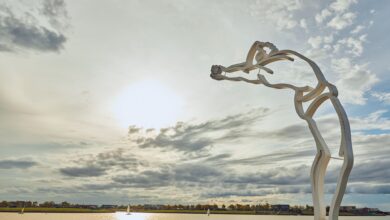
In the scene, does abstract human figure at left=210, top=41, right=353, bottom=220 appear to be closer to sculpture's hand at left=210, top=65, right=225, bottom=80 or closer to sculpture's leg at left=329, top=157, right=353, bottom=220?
sculpture's leg at left=329, top=157, right=353, bottom=220

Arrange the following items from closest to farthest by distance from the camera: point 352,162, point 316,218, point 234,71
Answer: point 352,162 → point 316,218 → point 234,71

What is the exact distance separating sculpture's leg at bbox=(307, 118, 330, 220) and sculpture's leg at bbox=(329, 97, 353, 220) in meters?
0.71

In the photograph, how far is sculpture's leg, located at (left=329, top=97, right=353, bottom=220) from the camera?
9.32 m

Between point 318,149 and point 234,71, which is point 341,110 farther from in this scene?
point 234,71

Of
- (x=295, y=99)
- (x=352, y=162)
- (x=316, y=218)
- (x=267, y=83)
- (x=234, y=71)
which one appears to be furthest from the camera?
(x=234, y=71)

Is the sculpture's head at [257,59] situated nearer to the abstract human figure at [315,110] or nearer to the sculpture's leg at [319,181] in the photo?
the abstract human figure at [315,110]

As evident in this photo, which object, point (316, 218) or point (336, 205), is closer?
point (336, 205)

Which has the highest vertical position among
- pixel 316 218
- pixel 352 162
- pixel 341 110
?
pixel 341 110

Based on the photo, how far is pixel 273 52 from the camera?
11.7 meters

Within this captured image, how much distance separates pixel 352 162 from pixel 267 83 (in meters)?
3.50

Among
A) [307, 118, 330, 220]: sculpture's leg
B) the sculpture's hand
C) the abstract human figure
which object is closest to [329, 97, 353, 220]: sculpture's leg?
the abstract human figure

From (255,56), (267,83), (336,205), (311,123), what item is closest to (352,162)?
(336,205)

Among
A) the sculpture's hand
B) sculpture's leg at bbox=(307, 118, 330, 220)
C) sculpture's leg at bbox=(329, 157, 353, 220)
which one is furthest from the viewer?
the sculpture's hand

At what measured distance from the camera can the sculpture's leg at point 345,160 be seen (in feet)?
30.6
